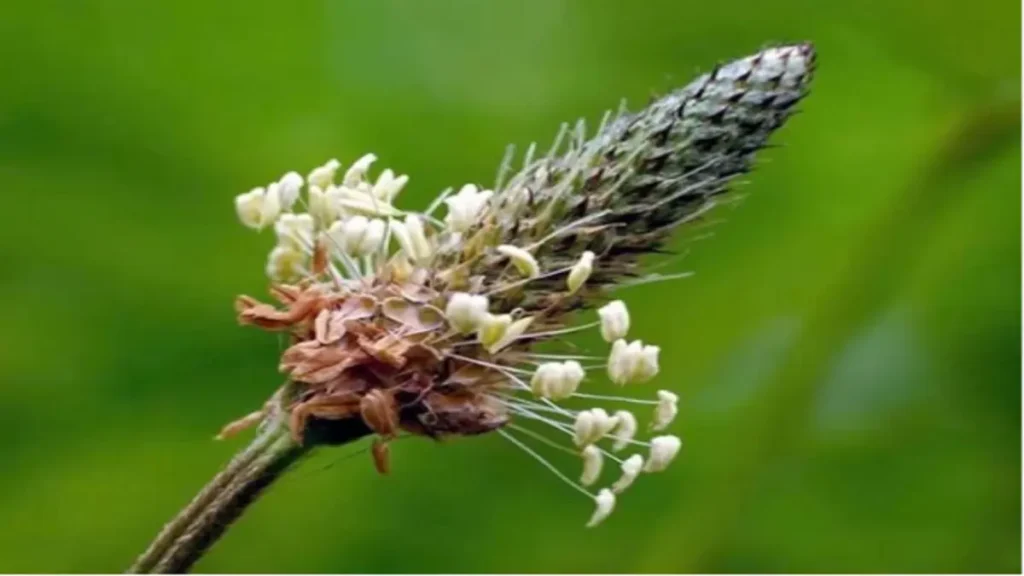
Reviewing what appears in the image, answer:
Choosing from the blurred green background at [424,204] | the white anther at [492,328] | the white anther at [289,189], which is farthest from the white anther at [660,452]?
the blurred green background at [424,204]

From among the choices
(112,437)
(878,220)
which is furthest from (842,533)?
(112,437)

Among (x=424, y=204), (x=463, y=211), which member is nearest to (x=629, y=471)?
(x=463, y=211)

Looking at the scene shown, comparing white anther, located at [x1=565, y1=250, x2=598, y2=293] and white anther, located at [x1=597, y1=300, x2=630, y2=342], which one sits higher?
white anther, located at [x1=565, y1=250, x2=598, y2=293]

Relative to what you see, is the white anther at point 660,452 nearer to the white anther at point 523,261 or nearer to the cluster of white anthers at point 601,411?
the cluster of white anthers at point 601,411

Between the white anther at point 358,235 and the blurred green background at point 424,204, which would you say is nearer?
the white anther at point 358,235

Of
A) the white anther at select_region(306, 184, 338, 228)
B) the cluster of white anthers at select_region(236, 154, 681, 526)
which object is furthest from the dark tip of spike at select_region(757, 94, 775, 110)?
the white anther at select_region(306, 184, 338, 228)

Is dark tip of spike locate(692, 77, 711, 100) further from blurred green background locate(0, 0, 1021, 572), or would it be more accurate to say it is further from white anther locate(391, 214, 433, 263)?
blurred green background locate(0, 0, 1021, 572)

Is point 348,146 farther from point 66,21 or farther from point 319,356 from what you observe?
point 319,356

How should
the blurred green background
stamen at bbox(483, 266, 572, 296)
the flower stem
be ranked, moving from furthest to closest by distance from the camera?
the blurred green background < stamen at bbox(483, 266, 572, 296) < the flower stem
